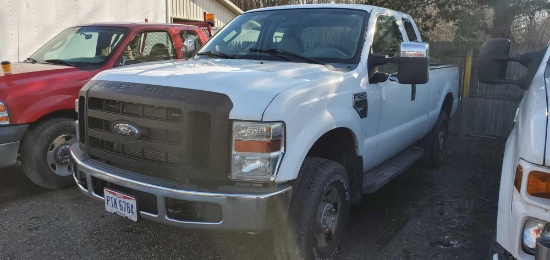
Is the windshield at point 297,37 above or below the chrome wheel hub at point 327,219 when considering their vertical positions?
above

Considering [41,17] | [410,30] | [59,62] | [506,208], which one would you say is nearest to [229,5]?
[41,17]

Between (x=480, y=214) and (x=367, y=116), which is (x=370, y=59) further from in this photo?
(x=480, y=214)

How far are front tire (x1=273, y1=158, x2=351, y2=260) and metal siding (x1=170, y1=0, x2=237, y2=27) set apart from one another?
10671 mm

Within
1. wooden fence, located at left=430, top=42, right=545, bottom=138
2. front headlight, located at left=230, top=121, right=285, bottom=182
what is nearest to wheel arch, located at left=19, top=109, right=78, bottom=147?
front headlight, located at left=230, top=121, right=285, bottom=182

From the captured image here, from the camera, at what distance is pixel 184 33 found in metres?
6.52

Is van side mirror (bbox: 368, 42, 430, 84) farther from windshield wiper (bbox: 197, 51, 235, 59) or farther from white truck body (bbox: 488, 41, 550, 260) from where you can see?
windshield wiper (bbox: 197, 51, 235, 59)

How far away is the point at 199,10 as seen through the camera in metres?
15.5

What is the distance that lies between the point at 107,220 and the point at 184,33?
324 cm

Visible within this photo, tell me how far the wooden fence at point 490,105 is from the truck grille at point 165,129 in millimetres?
6704

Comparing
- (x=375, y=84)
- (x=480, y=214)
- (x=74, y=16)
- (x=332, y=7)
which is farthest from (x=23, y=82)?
(x=74, y=16)

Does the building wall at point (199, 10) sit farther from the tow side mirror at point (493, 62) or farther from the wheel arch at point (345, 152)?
the tow side mirror at point (493, 62)

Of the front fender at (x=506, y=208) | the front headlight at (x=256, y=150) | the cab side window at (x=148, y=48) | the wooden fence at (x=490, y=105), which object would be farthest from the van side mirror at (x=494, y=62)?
the wooden fence at (x=490, y=105)

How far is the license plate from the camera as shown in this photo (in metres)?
2.92

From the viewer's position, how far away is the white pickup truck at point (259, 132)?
2.66 meters
